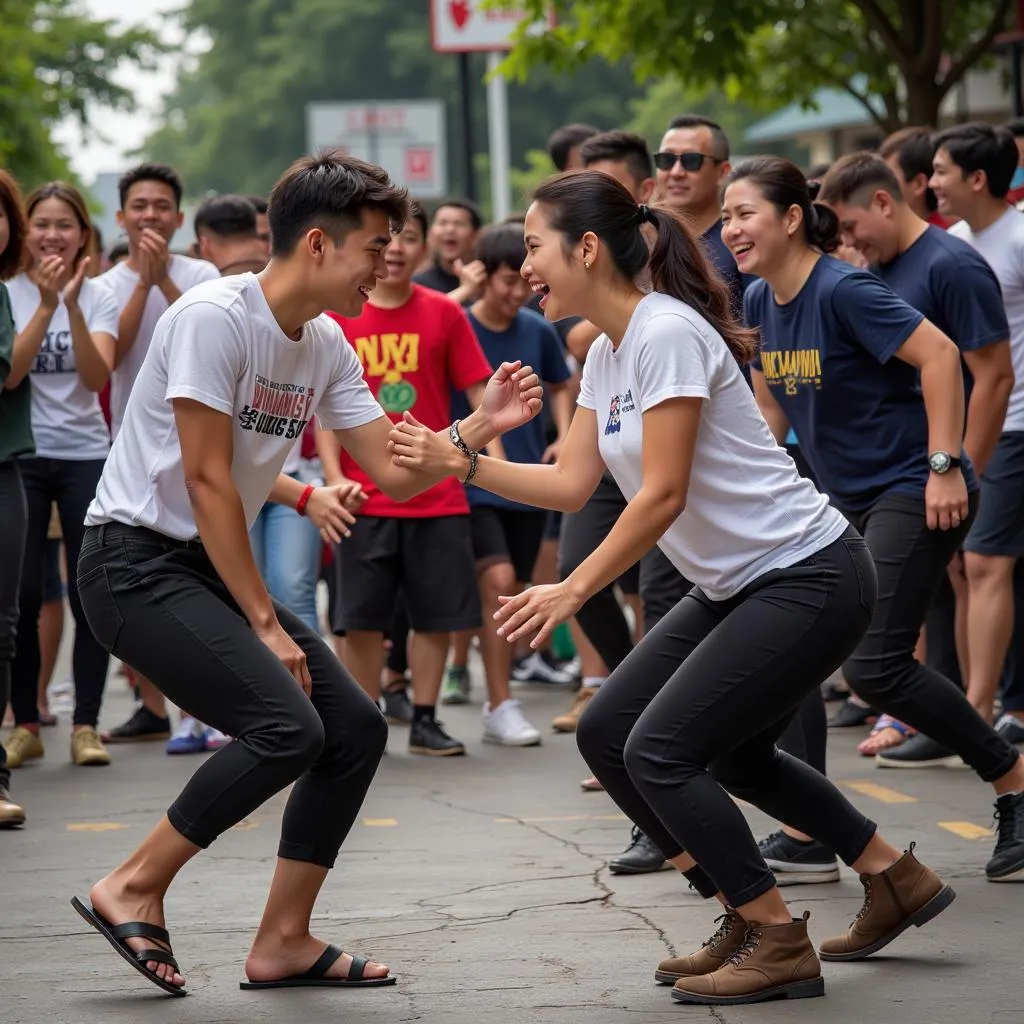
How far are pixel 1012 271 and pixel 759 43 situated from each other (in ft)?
33.8

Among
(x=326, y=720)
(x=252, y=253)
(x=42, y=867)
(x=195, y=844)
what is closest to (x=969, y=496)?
(x=326, y=720)

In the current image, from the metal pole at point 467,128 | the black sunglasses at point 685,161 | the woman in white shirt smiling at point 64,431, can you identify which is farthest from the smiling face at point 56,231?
the metal pole at point 467,128

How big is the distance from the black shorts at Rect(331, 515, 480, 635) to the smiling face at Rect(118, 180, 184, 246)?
5.47ft

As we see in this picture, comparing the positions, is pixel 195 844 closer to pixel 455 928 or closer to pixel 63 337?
pixel 455 928

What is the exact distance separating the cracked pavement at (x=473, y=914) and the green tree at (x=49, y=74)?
627 inches

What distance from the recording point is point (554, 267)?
15.7 ft

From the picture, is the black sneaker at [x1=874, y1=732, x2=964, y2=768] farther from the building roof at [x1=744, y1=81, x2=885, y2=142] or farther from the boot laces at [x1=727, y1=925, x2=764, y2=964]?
the building roof at [x1=744, y1=81, x2=885, y2=142]

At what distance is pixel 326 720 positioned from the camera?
4.80 meters

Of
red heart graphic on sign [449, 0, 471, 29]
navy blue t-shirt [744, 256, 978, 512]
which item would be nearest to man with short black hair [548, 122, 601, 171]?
navy blue t-shirt [744, 256, 978, 512]

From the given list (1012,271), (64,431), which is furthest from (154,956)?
(1012,271)

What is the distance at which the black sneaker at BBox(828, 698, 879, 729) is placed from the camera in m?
8.91

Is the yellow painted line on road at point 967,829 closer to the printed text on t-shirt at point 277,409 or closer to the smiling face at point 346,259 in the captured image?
the printed text on t-shirt at point 277,409

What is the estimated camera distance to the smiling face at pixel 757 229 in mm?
5953

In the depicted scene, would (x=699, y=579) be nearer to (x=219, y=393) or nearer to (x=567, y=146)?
(x=219, y=393)
